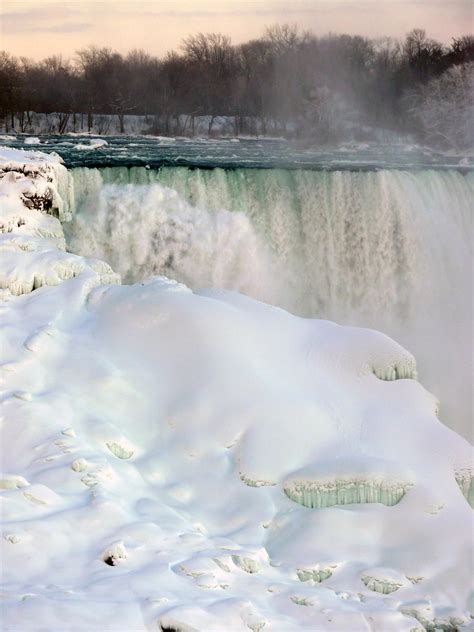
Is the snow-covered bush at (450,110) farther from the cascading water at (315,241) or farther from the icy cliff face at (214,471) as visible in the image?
the icy cliff face at (214,471)

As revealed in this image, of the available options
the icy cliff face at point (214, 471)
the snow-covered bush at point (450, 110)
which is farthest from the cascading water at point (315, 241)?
the snow-covered bush at point (450, 110)

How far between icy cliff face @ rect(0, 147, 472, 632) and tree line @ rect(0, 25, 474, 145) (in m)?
29.7

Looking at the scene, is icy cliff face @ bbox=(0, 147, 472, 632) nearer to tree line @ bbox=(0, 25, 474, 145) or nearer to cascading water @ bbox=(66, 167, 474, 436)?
cascading water @ bbox=(66, 167, 474, 436)

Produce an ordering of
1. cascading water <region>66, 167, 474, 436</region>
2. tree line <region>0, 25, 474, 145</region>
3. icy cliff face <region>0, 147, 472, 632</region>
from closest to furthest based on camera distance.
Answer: icy cliff face <region>0, 147, 472, 632</region> → cascading water <region>66, 167, 474, 436</region> → tree line <region>0, 25, 474, 145</region>

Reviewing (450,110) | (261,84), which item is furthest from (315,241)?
(261,84)

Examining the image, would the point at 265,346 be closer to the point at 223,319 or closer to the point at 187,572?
the point at 223,319

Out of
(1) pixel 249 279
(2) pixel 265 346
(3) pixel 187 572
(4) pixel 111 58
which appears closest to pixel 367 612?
(3) pixel 187 572

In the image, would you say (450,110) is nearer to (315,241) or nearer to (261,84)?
(261,84)

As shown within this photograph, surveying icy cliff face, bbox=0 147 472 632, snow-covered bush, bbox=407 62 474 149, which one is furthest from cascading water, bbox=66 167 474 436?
snow-covered bush, bbox=407 62 474 149

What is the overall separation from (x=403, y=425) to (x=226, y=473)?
159 cm

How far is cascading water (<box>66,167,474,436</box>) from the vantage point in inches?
611

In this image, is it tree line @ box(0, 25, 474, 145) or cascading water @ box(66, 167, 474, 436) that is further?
tree line @ box(0, 25, 474, 145)

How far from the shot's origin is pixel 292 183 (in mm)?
16969

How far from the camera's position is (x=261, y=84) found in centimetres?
4741
